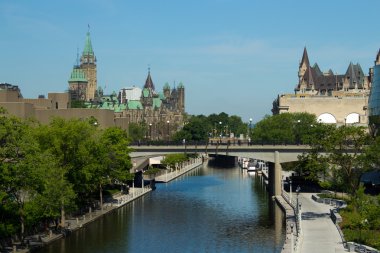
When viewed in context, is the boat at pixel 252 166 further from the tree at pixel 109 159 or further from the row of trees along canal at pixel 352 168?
the tree at pixel 109 159

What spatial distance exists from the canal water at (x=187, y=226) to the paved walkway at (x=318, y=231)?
2786 mm

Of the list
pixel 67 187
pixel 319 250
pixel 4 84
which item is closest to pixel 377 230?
pixel 319 250

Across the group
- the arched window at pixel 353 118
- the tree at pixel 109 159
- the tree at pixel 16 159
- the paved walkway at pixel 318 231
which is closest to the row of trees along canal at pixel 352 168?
the paved walkway at pixel 318 231

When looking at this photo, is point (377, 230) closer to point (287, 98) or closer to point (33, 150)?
point (33, 150)

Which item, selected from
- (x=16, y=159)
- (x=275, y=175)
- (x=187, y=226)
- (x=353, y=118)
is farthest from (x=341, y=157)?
(x=353, y=118)

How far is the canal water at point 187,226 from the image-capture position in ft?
193

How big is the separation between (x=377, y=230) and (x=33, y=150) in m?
27.8

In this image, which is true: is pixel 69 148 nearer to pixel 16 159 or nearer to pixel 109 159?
pixel 109 159

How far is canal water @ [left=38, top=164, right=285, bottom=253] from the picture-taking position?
193 ft

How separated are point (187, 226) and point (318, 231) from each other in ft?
54.0

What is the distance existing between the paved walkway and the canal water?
9.14ft

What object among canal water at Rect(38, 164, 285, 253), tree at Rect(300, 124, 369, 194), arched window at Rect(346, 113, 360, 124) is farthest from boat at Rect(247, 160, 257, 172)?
tree at Rect(300, 124, 369, 194)

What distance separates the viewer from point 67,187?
59812mm

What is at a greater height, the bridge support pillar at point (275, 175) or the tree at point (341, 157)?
the tree at point (341, 157)
